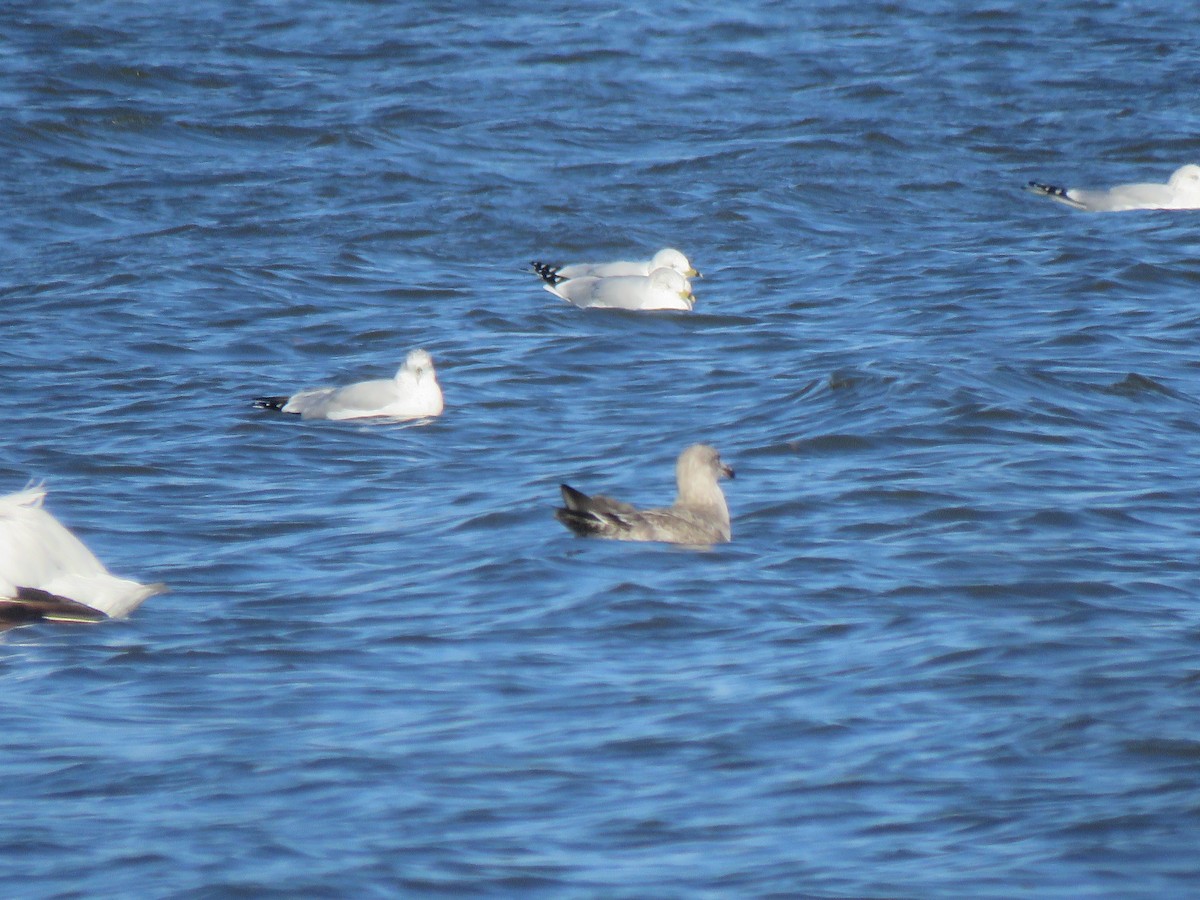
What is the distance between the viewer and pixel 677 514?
754cm

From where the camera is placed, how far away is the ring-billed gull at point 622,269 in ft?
42.0

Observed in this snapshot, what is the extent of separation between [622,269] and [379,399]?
350cm

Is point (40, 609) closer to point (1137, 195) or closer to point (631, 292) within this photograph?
point (631, 292)

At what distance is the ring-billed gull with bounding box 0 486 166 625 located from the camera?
641cm

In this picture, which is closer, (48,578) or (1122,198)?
(48,578)

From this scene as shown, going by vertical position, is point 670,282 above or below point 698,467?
above

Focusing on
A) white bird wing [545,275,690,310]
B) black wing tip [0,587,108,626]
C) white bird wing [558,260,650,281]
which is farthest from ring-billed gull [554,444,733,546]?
white bird wing [558,260,650,281]

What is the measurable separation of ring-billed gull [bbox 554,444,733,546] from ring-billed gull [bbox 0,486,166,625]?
61.8 inches

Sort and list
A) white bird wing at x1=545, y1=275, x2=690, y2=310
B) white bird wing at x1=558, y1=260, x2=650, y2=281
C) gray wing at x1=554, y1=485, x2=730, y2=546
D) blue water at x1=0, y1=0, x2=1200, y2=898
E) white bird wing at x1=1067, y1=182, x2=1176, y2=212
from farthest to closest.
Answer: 1. white bird wing at x1=1067, y1=182, x2=1176, y2=212
2. white bird wing at x1=558, y1=260, x2=650, y2=281
3. white bird wing at x1=545, y1=275, x2=690, y2=310
4. gray wing at x1=554, y1=485, x2=730, y2=546
5. blue water at x1=0, y1=0, x2=1200, y2=898

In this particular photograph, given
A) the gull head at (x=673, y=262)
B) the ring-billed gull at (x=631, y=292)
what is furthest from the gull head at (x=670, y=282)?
the gull head at (x=673, y=262)

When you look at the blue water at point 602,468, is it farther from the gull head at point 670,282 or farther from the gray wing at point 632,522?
the gull head at point 670,282

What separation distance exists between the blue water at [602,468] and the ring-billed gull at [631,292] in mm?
148

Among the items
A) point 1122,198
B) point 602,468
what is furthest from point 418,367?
point 1122,198

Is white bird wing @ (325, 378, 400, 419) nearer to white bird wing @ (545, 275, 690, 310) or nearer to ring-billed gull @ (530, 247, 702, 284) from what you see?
white bird wing @ (545, 275, 690, 310)
